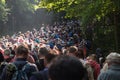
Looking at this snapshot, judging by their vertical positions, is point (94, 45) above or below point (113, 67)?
below

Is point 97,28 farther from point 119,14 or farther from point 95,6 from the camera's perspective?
point 95,6

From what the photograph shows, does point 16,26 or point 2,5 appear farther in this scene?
point 16,26

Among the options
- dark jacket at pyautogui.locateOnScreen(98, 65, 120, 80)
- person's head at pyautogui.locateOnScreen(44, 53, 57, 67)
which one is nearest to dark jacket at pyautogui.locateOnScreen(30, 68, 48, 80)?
person's head at pyautogui.locateOnScreen(44, 53, 57, 67)

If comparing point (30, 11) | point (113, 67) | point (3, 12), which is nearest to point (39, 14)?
point (30, 11)

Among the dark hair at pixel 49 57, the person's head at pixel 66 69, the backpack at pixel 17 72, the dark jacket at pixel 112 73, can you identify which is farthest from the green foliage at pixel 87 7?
the person's head at pixel 66 69

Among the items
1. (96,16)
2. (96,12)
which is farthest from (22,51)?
(96,16)

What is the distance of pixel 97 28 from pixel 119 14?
3.15 m

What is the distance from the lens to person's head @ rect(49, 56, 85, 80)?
11.4 ft

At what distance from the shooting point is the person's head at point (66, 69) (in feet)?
11.4

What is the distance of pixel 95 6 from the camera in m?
17.6

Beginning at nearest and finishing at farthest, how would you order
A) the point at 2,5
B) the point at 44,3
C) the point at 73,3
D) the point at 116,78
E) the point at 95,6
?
the point at 116,78, the point at 95,6, the point at 73,3, the point at 44,3, the point at 2,5

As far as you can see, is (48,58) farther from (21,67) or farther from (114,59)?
(114,59)

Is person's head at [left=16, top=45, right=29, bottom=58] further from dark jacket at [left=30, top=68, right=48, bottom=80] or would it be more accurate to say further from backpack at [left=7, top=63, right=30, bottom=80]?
dark jacket at [left=30, top=68, right=48, bottom=80]

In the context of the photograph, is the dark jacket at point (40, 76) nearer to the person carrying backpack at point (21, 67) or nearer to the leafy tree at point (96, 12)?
the person carrying backpack at point (21, 67)
